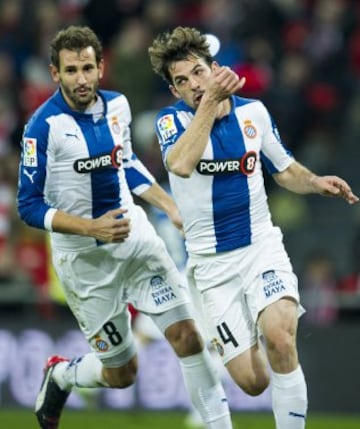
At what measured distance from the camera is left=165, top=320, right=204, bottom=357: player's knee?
822cm

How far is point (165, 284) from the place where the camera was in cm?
844

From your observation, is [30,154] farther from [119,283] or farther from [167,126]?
[119,283]

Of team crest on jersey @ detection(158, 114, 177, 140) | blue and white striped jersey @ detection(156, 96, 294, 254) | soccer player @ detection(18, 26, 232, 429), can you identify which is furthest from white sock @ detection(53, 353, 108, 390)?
team crest on jersey @ detection(158, 114, 177, 140)

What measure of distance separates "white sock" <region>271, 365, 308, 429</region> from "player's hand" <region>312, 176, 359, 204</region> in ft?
3.23

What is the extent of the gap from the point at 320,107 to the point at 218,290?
7.21 metres

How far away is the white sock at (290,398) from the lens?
7.52 m

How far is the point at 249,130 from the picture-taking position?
26.0 ft

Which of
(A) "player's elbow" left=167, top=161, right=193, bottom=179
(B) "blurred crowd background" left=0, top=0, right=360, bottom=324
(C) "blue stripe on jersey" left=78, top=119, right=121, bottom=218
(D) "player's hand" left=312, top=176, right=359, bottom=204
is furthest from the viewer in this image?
(B) "blurred crowd background" left=0, top=0, right=360, bottom=324

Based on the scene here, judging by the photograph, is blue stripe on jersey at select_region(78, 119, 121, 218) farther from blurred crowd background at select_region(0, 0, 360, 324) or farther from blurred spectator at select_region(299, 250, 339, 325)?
blurred crowd background at select_region(0, 0, 360, 324)

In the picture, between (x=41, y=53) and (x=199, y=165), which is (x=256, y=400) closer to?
(x=199, y=165)

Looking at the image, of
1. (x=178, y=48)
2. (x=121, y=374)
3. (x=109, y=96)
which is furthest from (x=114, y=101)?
(x=121, y=374)

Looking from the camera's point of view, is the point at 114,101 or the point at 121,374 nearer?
the point at 114,101

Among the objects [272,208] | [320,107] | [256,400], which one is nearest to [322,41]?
[320,107]

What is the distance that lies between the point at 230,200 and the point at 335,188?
61 cm
